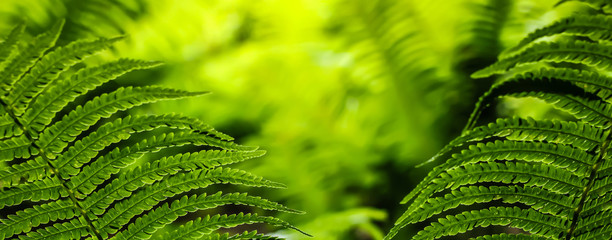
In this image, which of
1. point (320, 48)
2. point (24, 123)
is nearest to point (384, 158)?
point (320, 48)

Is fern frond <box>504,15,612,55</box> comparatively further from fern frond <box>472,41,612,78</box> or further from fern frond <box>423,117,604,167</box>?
fern frond <box>423,117,604,167</box>

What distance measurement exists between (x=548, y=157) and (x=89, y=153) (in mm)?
667

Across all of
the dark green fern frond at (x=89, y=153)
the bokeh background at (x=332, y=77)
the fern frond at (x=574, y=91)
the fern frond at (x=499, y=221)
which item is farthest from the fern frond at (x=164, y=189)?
the bokeh background at (x=332, y=77)

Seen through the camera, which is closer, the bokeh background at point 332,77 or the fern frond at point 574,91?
the fern frond at point 574,91

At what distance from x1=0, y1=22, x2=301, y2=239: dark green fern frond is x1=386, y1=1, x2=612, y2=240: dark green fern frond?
0.82 ft

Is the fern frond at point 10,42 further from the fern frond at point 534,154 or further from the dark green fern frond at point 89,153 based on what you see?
the fern frond at point 534,154

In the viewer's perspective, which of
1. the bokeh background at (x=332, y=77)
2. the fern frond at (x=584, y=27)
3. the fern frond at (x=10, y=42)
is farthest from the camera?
the bokeh background at (x=332, y=77)

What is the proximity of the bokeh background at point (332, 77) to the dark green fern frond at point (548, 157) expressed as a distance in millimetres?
779

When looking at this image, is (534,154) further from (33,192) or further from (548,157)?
(33,192)

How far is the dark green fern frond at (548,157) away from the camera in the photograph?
649 mm

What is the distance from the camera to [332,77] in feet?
5.82

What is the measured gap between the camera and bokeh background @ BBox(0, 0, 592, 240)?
1595 mm

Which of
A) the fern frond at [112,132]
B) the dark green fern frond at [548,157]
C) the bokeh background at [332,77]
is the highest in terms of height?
the bokeh background at [332,77]

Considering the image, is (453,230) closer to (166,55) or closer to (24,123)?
(24,123)
